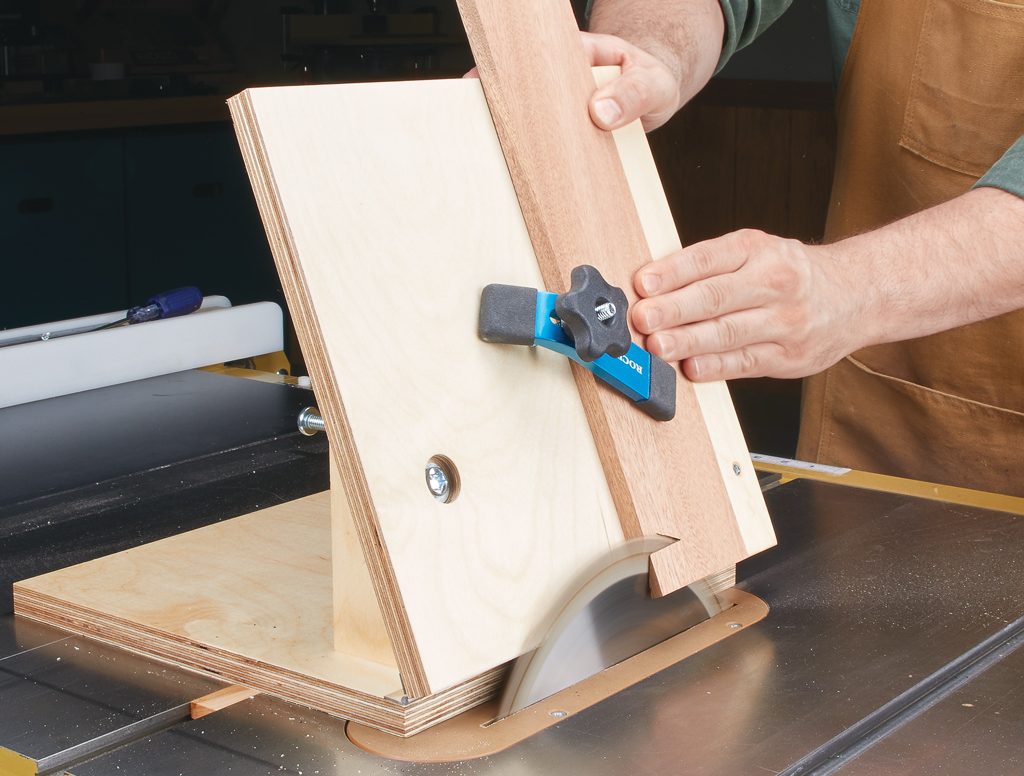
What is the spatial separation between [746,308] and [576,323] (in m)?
0.25

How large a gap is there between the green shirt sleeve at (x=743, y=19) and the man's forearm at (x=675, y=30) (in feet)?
0.08

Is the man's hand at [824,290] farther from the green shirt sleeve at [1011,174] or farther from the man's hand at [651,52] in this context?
the man's hand at [651,52]

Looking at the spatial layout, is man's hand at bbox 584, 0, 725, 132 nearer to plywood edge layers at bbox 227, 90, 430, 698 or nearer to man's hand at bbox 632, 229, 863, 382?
man's hand at bbox 632, 229, 863, 382

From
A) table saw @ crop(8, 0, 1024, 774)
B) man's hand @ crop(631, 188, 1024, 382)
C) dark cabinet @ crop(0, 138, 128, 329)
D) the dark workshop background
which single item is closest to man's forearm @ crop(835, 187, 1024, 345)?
man's hand @ crop(631, 188, 1024, 382)

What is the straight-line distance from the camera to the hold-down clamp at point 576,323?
27.5 inches

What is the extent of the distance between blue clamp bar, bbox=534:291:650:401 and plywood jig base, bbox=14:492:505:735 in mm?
207

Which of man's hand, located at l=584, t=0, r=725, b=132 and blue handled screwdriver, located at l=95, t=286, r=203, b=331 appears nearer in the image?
man's hand, located at l=584, t=0, r=725, b=132

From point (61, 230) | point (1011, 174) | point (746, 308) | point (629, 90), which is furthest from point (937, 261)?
point (61, 230)

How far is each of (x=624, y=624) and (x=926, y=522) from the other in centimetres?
40

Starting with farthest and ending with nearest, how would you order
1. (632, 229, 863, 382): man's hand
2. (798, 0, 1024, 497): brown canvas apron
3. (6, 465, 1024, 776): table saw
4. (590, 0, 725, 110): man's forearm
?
1. (798, 0, 1024, 497): brown canvas apron
2. (590, 0, 725, 110): man's forearm
3. (632, 229, 863, 382): man's hand
4. (6, 465, 1024, 776): table saw

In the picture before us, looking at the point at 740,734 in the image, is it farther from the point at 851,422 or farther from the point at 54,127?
the point at 54,127

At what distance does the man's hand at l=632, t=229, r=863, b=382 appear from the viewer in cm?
83

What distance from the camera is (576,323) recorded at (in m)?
0.70

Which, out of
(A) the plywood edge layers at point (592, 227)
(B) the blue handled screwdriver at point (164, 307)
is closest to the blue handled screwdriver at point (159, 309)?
(B) the blue handled screwdriver at point (164, 307)
